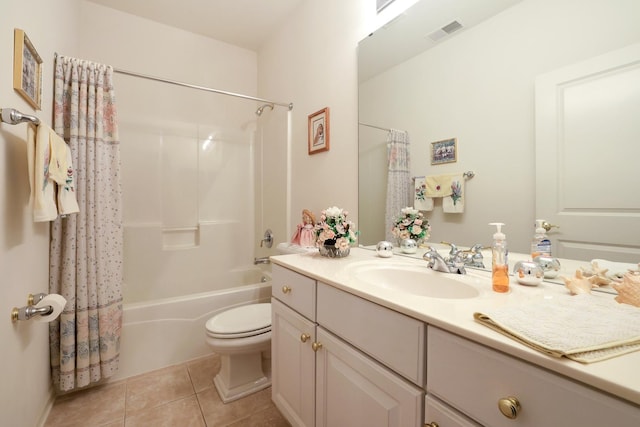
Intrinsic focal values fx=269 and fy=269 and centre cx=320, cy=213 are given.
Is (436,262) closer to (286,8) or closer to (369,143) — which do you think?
(369,143)

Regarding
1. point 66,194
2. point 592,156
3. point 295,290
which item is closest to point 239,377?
point 295,290

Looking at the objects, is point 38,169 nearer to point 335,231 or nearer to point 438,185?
point 335,231

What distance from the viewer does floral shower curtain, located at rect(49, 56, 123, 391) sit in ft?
4.72

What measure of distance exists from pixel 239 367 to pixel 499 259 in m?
1.48

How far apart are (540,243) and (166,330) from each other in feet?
6.90

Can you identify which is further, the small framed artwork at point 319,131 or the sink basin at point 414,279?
the small framed artwork at point 319,131

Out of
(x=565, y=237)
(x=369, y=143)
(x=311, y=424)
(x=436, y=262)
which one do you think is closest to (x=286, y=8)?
(x=369, y=143)

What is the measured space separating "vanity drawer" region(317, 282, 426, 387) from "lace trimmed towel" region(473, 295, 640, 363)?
0.16 meters

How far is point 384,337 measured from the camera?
0.73m

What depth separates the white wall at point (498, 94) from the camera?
0.81m

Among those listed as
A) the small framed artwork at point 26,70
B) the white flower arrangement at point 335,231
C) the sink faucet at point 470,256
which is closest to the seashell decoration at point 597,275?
the sink faucet at point 470,256

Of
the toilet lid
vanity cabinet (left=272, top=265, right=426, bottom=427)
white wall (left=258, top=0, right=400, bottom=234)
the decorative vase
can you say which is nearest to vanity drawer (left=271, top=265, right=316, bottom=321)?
vanity cabinet (left=272, top=265, right=426, bottom=427)

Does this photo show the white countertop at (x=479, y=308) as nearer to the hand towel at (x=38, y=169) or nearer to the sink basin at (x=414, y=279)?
the sink basin at (x=414, y=279)

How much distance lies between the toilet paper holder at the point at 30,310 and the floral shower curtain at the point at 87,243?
406 mm
